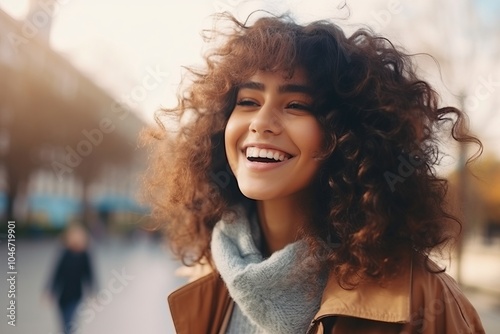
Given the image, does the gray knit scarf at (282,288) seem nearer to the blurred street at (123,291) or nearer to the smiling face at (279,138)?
the smiling face at (279,138)

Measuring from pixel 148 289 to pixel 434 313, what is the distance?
8268 millimetres

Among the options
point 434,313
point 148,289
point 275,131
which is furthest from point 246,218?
point 148,289

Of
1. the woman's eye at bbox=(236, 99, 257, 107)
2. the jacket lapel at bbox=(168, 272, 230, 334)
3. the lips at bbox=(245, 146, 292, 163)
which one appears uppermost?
the woman's eye at bbox=(236, 99, 257, 107)

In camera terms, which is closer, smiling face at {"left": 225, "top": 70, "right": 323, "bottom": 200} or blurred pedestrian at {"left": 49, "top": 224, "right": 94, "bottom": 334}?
smiling face at {"left": 225, "top": 70, "right": 323, "bottom": 200}

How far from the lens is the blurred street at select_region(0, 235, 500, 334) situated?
5.80 meters

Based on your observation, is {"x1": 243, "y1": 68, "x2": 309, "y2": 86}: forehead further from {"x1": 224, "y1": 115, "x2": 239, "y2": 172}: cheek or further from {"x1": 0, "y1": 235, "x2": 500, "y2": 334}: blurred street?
{"x1": 0, "y1": 235, "x2": 500, "y2": 334}: blurred street

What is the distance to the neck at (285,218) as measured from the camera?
74.0 inches

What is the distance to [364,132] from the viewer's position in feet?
5.78

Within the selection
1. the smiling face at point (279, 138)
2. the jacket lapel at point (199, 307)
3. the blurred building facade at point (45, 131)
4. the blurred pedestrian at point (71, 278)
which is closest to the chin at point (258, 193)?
the smiling face at point (279, 138)

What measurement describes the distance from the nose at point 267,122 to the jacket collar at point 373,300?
1.87 ft

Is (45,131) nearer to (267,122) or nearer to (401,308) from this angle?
(267,122)

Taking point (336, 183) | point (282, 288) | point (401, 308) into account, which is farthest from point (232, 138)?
point (401, 308)

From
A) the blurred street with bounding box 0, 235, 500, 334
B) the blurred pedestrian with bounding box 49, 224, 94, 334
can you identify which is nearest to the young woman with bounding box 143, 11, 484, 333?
the blurred street with bounding box 0, 235, 500, 334

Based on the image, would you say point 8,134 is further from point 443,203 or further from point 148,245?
point 443,203
